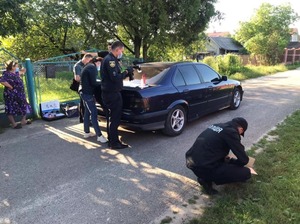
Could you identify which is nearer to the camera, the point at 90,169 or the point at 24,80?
the point at 90,169

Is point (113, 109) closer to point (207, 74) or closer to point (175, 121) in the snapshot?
point (175, 121)

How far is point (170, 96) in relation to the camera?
19.0ft

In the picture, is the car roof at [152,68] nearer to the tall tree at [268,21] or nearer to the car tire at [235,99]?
the car tire at [235,99]

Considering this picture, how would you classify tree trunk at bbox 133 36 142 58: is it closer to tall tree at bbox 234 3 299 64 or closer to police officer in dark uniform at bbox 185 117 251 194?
A: police officer in dark uniform at bbox 185 117 251 194

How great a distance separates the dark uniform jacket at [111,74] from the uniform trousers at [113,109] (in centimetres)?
11

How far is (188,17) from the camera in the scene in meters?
13.6

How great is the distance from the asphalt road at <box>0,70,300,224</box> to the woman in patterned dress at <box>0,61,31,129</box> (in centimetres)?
45

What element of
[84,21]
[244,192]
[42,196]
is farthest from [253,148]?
[84,21]

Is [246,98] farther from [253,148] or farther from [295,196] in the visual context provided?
[295,196]

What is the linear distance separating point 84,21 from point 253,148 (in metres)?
12.7

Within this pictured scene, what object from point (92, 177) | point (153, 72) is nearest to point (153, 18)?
point (153, 72)

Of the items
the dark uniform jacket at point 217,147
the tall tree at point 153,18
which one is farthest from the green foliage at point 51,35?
the dark uniform jacket at point 217,147

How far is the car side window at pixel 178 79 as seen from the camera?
6073mm

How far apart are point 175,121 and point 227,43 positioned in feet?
195
